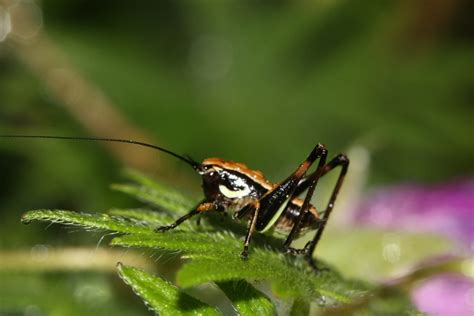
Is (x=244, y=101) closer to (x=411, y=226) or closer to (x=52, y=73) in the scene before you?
(x=52, y=73)

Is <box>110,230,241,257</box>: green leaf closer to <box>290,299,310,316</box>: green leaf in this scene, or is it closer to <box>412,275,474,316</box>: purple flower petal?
<box>290,299,310,316</box>: green leaf

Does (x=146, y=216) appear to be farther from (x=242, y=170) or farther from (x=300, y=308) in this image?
(x=300, y=308)

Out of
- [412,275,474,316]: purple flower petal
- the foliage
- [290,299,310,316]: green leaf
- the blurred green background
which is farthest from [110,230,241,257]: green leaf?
the blurred green background

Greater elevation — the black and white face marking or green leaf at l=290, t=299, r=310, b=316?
the black and white face marking

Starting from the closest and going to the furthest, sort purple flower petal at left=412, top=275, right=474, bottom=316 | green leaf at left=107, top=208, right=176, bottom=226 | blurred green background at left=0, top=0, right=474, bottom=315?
green leaf at left=107, top=208, right=176, bottom=226
purple flower petal at left=412, top=275, right=474, bottom=316
blurred green background at left=0, top=0, right=474, bottom=315

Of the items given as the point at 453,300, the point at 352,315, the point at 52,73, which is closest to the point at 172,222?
the point at 352,315

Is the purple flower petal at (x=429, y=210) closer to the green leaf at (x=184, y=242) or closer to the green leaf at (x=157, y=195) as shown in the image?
the green leaf at (x=157, y=195)

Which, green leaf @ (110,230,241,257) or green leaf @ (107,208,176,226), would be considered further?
green leaf @ (107,208,176,226)

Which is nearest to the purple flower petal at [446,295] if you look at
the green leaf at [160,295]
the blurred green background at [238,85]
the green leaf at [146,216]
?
the blurred green background at [238,85]
